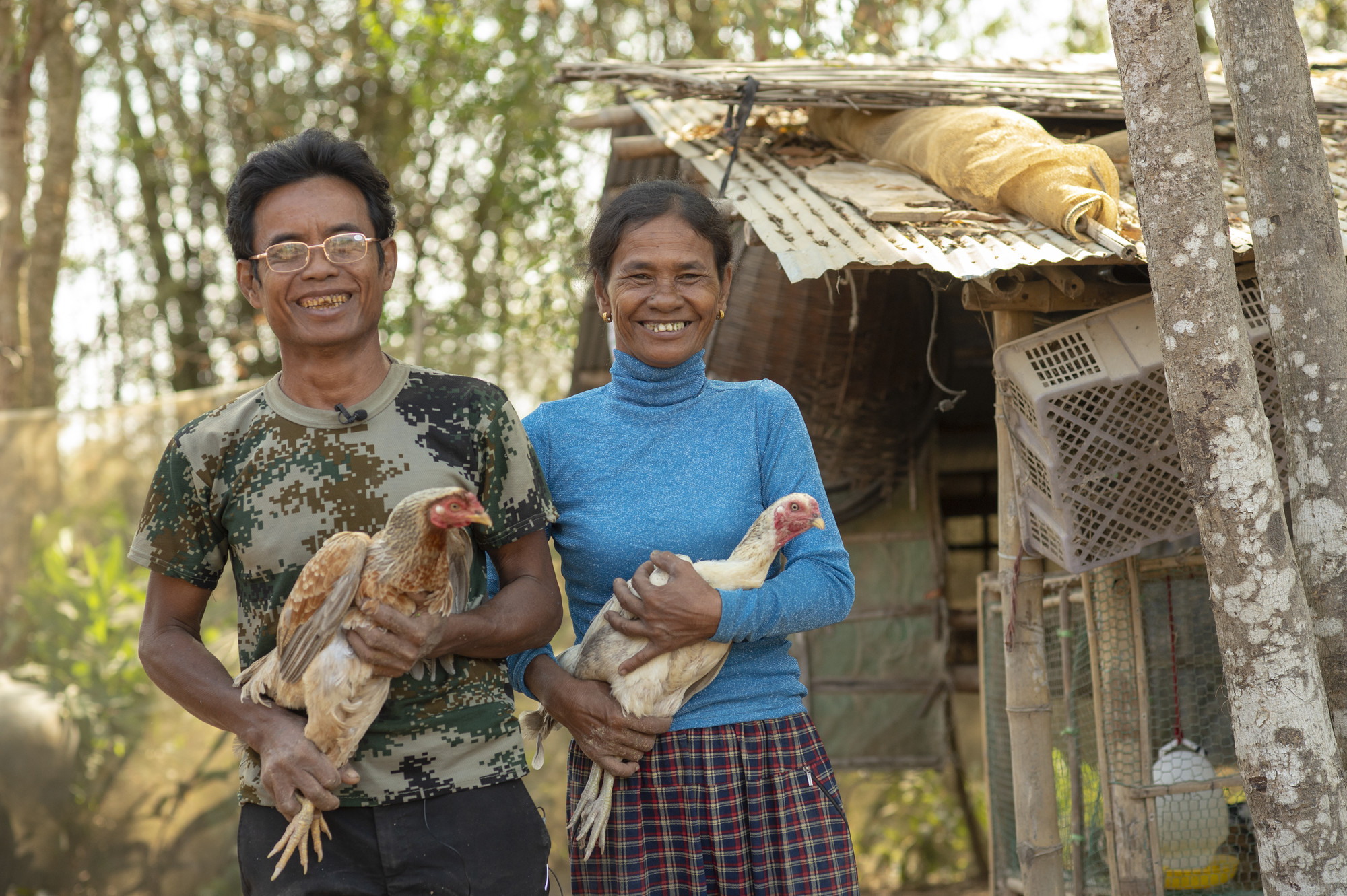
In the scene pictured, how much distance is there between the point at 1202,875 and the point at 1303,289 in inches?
76.9

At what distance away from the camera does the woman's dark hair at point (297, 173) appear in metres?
2.10

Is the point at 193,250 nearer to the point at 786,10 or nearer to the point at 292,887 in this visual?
the point at 786,10

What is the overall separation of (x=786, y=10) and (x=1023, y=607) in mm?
5364

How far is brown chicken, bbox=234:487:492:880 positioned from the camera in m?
1.93

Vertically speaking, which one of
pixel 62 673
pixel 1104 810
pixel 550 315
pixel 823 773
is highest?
pixel 550 315

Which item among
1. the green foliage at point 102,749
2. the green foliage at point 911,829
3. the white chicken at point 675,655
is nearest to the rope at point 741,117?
the white chicken at point 675,655

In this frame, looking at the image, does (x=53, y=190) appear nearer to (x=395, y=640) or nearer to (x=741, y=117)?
(x=741, y=117)

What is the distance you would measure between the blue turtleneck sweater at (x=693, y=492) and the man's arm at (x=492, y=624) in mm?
192

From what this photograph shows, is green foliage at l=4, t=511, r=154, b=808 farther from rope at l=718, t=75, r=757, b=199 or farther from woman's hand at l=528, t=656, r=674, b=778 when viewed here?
woman's hand at l=528, t=656, r=674, b=778

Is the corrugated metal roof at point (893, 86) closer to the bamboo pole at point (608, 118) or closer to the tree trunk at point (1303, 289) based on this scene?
the bamboo pole at point (608, 118)

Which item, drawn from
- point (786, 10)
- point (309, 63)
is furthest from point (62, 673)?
point (309, 63)

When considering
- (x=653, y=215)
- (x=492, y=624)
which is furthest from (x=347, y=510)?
(x=653, y=215)

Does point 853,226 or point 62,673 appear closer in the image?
point 853,226

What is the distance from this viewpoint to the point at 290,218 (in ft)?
6.83
